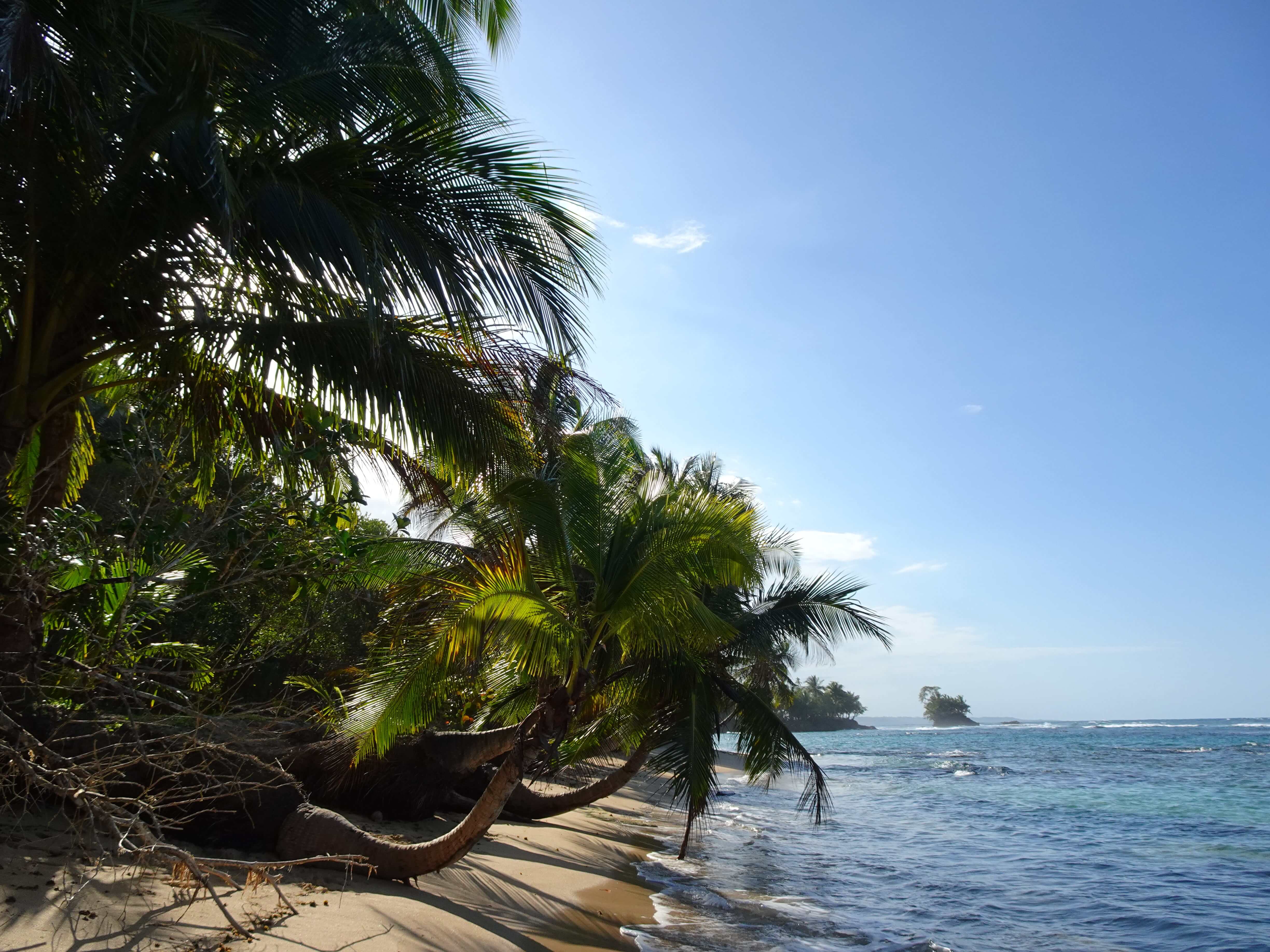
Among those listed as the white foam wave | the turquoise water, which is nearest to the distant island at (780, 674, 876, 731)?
the white foam wave

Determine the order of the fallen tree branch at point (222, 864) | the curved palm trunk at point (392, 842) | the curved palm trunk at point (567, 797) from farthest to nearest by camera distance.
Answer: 1. the curved palm trunk at point (567, 797)
2. the curved palm trunk at point (392, 842)
3. the fallen tree branch at point (222, 864)

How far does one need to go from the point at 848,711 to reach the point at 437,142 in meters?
135

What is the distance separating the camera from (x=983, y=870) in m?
15.0

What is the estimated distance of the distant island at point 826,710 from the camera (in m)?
100

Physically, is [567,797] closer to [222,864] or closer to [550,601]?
[550,601]

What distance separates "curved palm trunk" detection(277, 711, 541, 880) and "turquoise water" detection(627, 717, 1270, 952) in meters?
2.01

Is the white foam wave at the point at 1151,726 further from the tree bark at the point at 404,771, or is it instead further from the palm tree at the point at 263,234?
the palm tree at the point at 263,234

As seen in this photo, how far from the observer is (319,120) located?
5035mm

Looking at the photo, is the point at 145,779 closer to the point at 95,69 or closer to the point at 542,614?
the point at 542,614

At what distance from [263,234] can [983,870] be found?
1541cm

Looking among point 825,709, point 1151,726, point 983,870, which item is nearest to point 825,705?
point 825,709

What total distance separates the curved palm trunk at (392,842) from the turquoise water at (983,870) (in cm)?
201

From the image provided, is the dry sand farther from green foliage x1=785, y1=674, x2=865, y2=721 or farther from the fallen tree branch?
green foliage x1=785, y1=674, x2=865, y2=721

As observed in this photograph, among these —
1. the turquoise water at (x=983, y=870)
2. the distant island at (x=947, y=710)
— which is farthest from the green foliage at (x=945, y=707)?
the turquoise water at (x=983, y=870)
